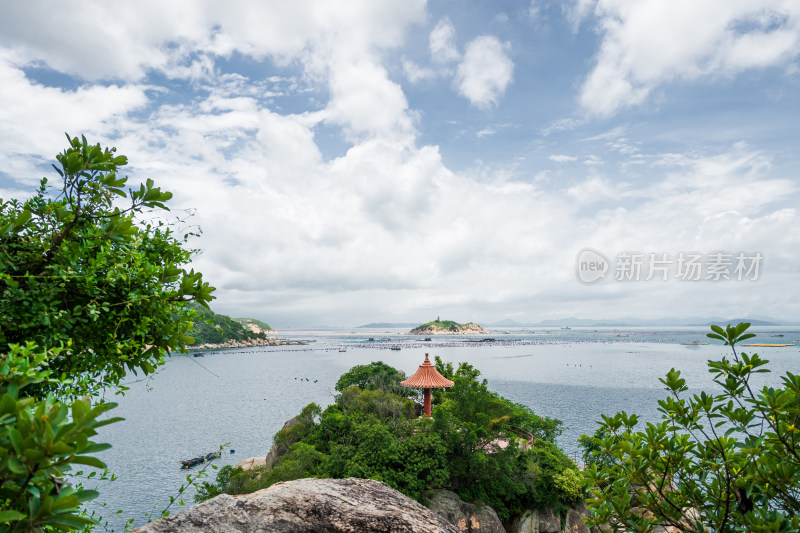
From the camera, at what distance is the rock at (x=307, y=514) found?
3832mm

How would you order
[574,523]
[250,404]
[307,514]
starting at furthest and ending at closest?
[250,404] → [574,523] → [307,514]

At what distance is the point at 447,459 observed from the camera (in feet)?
61.4

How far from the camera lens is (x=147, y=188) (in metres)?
3.35

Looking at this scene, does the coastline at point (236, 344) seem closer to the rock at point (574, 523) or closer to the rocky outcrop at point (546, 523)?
the rocky outcrop at point (546, 523)

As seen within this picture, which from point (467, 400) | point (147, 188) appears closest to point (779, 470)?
point (147, 188)

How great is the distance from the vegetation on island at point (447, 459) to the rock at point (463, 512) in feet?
1.61

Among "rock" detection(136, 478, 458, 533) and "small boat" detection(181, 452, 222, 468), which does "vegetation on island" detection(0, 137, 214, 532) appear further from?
"small boat" detection(181, 452, 222, 468)

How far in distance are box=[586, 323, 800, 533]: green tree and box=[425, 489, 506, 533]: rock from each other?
51.1ft

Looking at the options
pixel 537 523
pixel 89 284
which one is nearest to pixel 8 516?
pixel 89 284

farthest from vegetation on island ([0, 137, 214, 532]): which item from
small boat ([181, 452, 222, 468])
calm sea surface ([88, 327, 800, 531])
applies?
small boat ([181, 452, 222, 468])

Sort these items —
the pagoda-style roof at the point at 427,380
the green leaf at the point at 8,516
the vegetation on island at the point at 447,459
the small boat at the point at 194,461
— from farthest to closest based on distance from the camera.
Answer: the small boat at the point at 194,461, the pagoda-style roof at the point at 427,380, the vegetation on island at the point at 447,459, the green leaf at the point at 8,516

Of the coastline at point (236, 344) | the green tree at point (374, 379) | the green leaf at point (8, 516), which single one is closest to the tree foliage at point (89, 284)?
the green leaf at point (8, 516)

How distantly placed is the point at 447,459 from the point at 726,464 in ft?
57.8

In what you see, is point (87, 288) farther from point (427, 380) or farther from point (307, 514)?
point (427, 380)
